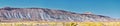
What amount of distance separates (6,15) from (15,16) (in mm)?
4237

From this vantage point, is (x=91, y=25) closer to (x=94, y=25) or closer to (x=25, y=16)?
(x=94, y=25)

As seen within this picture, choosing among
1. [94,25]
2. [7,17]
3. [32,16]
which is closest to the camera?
[94,25]

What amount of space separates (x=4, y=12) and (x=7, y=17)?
12.0m

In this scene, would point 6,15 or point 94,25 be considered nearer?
point 94,25

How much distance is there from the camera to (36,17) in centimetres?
19250

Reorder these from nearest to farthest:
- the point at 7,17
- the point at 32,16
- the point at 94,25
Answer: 1. the point at 94,25
2. the point at 7,17
3. the point at 32,16

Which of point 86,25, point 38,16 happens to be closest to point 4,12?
point 38,16

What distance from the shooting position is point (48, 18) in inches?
7869

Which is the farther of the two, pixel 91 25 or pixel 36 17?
pixel 36 17

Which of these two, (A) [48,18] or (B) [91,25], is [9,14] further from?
(B) [91,25]

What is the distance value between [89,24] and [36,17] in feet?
541

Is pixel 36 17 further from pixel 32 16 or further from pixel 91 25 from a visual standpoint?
pixel 91 25

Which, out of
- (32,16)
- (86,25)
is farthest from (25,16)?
(86,25)

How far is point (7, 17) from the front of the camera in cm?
18725
